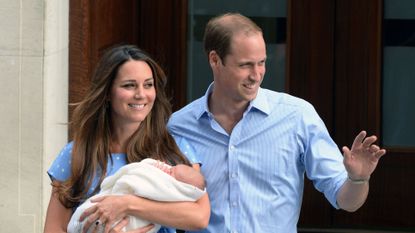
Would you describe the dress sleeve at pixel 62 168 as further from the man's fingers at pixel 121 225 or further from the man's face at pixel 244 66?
the man's face at pixel 244 66

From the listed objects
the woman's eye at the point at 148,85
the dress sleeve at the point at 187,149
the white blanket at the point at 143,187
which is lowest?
the white blanket at the point at 143,187

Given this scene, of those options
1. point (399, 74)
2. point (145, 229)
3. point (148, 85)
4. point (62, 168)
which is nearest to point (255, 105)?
point (148, 85)

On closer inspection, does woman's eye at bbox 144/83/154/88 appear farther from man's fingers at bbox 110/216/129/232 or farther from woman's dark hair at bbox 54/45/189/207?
man's fingers at bbox 110/216/129/232

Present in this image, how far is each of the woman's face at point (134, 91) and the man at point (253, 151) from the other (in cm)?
26

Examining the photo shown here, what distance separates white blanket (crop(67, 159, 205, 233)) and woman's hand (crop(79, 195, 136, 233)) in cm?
3

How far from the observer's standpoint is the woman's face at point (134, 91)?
3.35m

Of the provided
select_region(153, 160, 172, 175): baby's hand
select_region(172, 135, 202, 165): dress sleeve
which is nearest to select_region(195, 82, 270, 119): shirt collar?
select_region(172, 135, 202, 165): dress sleeve

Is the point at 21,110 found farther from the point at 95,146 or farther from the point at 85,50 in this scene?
the point at 95,146

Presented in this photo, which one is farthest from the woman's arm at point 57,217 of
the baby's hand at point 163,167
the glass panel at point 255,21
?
the glass panel at point 255,21

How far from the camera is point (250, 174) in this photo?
3.47m

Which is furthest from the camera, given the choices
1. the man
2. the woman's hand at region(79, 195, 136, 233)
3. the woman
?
the man

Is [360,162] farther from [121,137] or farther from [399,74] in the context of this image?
[399,74]

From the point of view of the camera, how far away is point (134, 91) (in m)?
3.35

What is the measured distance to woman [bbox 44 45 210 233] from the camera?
131 inches
